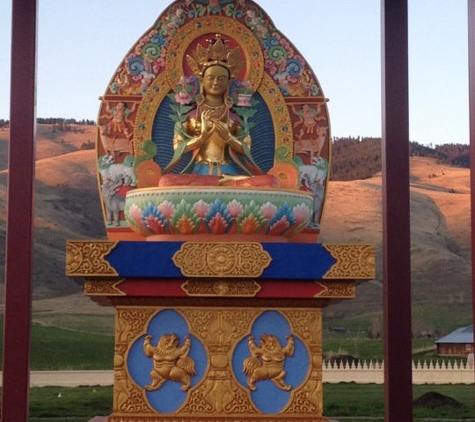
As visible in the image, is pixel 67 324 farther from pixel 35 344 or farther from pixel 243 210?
pixel 243 210

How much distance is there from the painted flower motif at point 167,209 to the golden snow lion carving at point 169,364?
0.95 meters

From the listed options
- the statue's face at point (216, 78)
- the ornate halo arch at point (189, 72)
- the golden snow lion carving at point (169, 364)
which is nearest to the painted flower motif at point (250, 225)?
the golden snow lion carving at point (169, 364)

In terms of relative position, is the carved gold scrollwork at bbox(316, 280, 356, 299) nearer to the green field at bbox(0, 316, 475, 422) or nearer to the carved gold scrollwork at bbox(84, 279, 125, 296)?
the carved gold scrollwork at bbox(84, 279, 125, 296)

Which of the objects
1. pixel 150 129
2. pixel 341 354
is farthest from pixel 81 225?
pixel 150 129

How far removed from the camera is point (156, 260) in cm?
802

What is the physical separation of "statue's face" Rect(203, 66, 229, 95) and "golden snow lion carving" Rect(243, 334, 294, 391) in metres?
2.41

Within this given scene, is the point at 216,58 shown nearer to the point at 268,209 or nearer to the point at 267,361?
Answer: the point at 268,209

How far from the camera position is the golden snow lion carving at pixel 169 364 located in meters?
8.23

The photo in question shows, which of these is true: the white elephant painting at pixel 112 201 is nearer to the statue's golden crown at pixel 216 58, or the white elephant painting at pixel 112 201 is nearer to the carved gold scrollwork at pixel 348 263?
the statue's golden crown at pixel 216 58

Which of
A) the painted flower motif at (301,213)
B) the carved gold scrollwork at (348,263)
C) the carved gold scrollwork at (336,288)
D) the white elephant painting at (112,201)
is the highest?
the white elephant painting at (112,201)

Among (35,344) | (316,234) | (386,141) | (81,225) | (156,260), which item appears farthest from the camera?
(81,225)

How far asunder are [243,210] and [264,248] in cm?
41

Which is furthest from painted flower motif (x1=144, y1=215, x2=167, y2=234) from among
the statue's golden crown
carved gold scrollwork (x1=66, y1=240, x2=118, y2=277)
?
the statue's golden crown

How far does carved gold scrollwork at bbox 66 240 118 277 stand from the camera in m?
7.96
